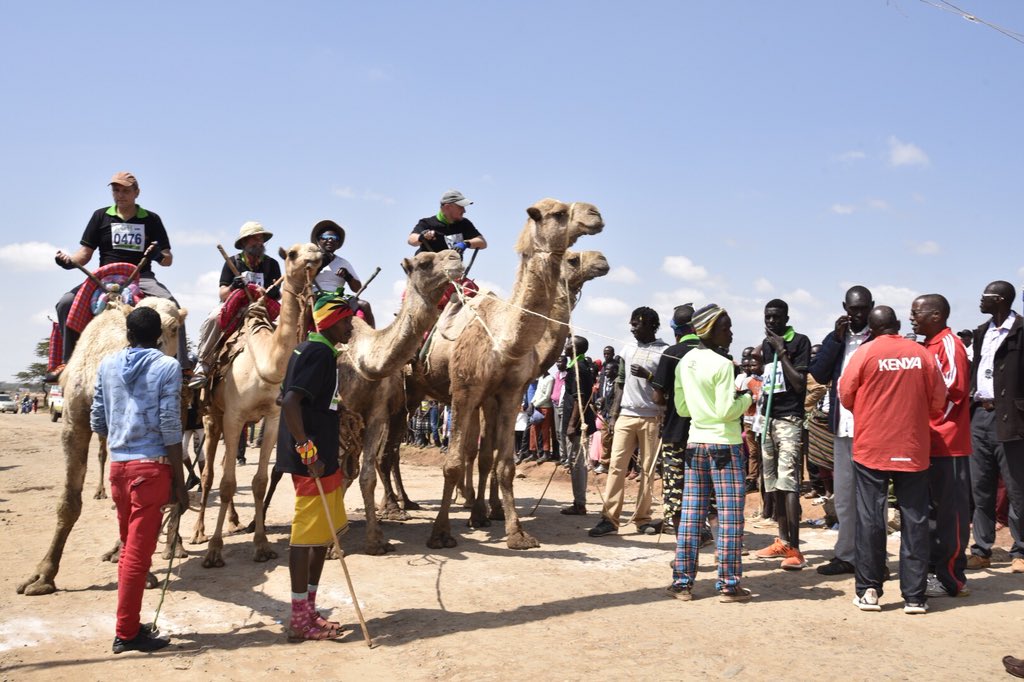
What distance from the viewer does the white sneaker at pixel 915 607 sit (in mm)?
6027

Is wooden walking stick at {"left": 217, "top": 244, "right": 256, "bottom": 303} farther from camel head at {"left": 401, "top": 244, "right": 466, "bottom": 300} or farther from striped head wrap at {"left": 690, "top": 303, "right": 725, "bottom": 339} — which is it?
striped head wrap at {"left": 690, "top": 303, "right": 725, "bottom": 339}

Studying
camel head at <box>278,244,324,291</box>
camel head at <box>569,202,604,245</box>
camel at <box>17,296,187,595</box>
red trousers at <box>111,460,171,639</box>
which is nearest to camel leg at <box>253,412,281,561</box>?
camel head at <box>278,244,324,291</box>

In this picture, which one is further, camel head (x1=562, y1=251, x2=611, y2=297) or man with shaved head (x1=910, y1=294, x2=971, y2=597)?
camel head (x1=562, y1=251, x2=611, y2=297)

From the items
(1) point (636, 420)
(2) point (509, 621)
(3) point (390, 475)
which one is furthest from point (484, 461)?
(2) point (509, 621)

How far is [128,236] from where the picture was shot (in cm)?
835

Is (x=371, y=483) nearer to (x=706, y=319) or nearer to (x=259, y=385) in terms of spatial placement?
(x=259, y=385)

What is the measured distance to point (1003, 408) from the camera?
290 inches

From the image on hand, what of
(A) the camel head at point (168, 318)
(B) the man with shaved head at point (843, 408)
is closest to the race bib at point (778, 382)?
(B) the man with shaved head at point (843, 408)

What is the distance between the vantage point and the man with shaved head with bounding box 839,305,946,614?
6.06 metres

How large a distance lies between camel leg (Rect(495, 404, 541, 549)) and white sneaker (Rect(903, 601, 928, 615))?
12.2 feet

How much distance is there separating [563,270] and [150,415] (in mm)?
4522

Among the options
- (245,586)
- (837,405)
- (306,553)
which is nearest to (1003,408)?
(837,405)

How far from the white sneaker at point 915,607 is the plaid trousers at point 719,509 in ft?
4.21

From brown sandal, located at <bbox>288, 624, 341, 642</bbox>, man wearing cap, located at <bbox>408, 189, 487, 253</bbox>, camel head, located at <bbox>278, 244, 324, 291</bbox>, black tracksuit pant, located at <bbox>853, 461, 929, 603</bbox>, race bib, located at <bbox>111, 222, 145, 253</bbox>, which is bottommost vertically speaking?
brown sandal, located at <bbox>288, 624, 341, 642</bbox>
